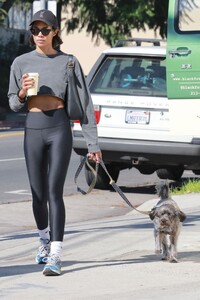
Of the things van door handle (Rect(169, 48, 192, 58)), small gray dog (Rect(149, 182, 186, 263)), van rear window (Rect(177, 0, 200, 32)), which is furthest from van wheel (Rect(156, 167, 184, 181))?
small gray dog (Rect(149, 182, 186, 263))

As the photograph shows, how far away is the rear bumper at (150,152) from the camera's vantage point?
14219 mm

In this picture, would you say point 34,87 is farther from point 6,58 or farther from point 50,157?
point 6,58

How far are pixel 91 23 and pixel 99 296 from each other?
3240 cm

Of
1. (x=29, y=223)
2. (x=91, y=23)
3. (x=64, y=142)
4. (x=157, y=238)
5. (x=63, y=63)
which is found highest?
(x=63, y=63)

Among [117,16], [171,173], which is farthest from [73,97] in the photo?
[117,16]

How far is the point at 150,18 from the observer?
37500 millimetres

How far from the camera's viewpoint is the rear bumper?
1422cm

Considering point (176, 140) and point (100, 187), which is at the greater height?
point (176, 140)

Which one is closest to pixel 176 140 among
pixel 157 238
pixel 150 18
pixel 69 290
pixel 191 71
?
pixel 191 71

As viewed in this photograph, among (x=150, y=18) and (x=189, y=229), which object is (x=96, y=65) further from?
(x=150, y=18)

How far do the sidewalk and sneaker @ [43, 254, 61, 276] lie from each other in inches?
1.9

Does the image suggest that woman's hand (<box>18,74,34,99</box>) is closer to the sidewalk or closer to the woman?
the woman

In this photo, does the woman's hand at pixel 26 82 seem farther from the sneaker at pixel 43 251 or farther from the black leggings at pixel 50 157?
the sneaker at pixel 43 251

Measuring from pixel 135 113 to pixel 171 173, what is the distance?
194 cm
